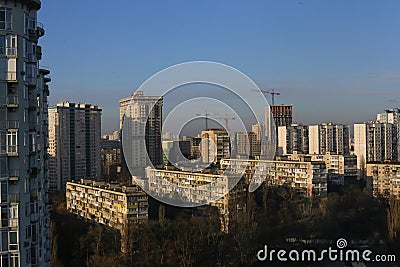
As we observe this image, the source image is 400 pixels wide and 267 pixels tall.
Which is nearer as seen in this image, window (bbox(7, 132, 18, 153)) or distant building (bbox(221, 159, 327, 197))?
window (bbox(7, 132, 18, 153))

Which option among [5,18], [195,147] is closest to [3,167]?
[5,18]

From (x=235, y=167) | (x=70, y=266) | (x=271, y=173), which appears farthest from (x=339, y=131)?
(x=70, y=266)

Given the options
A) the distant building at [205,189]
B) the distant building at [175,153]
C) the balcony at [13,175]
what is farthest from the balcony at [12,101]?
the distant building at [175,153]

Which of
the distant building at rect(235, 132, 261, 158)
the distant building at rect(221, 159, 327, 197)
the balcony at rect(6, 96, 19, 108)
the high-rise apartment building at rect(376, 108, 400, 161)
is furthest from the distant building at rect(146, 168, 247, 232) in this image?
the high-rise apartment building at rect(376, 108, 400, 161)

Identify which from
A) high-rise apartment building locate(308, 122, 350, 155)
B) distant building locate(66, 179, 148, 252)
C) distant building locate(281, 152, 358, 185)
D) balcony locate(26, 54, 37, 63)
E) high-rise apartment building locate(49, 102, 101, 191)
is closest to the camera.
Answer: balcony locate(26, 54, 37, 63)

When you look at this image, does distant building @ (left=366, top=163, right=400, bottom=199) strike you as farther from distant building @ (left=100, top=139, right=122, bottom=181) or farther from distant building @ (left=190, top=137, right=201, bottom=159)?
distant building @ (left=100, top=139, right=122, bottom=181)

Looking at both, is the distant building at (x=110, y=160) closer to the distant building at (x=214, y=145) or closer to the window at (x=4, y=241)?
the distant building at (x=214, y=145)

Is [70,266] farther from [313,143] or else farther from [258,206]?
[313,143]
